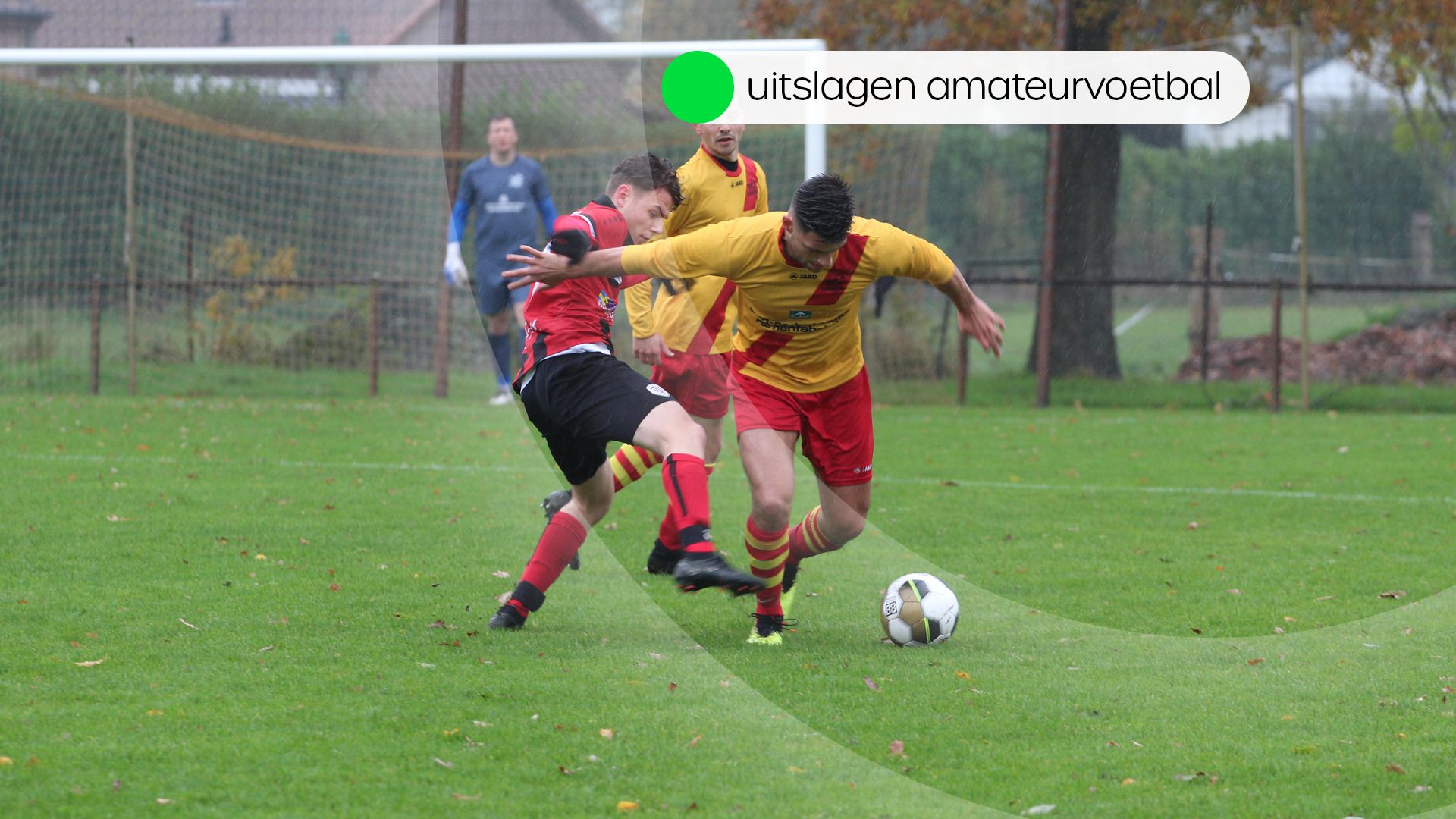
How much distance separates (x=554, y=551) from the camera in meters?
4.71

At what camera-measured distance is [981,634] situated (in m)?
4.73

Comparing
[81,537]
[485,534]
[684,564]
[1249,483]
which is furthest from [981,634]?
[1249,483]

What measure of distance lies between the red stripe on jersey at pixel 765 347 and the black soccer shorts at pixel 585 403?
0.41 metres

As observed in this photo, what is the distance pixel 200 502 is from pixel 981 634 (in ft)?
13.3

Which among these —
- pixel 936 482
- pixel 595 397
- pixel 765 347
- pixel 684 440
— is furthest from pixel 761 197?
pixel 936 482

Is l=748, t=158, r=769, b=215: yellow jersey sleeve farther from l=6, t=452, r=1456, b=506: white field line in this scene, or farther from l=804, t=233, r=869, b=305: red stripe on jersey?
l=6, t=452, r=1456, b=506: white field line

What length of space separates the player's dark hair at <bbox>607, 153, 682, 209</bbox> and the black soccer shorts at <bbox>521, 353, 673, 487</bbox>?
611mm

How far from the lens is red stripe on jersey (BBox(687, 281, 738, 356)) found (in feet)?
17.1

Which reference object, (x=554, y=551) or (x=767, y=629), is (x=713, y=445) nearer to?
(x=554, y=551)

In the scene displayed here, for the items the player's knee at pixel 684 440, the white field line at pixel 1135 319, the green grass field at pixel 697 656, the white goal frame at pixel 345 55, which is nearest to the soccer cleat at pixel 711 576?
the green grass field at pixel 697 656

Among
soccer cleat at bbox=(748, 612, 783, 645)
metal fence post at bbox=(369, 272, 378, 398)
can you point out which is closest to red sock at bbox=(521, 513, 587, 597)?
soccer cleat at bbox=(748, 612, 783, 645)

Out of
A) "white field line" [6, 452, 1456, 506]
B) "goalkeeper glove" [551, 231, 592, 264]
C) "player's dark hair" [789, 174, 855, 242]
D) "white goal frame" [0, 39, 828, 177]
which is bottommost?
"white field line" [6, 452, 1456, 506]

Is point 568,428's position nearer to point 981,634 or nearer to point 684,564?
point 684,564

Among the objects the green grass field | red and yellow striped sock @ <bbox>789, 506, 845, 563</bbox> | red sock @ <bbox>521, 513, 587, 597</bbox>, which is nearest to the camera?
the green grass field
